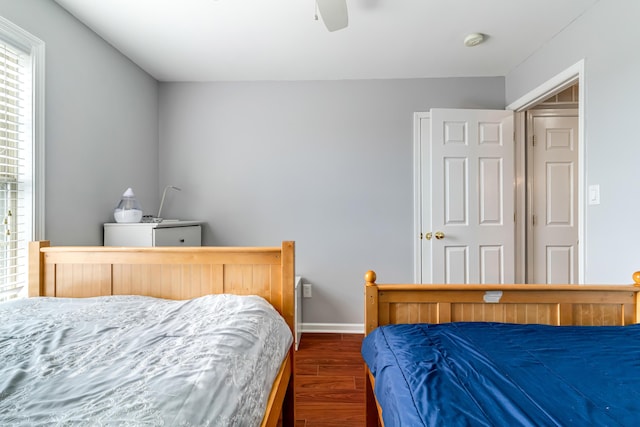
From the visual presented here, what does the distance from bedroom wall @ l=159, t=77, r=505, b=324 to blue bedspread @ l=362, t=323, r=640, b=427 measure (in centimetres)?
159

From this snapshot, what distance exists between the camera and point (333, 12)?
1466 millimetres

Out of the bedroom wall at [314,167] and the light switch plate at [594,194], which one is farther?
the bedroom wall at [314,167]

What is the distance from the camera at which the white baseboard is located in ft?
8.71

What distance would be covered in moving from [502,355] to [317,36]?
6.90 feet

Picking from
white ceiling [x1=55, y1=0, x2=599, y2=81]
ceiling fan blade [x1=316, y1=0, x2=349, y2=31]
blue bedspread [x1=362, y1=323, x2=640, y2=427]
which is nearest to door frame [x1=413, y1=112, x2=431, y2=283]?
white ceiling [x1=55, y1=0, x2=599, y2=81]

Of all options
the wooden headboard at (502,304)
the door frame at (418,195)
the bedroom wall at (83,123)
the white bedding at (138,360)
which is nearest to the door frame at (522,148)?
the door frame at (418,195)

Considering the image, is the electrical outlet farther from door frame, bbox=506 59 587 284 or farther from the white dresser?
door frame, bbox=506 59 587 284

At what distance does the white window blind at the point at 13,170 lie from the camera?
1453mm

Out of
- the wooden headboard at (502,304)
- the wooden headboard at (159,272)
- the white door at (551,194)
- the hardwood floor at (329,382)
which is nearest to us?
the wooden headboard at (502,304)

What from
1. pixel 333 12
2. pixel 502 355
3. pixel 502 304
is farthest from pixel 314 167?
pixel 502 355

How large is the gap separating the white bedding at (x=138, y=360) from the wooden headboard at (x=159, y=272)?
140 millimetres

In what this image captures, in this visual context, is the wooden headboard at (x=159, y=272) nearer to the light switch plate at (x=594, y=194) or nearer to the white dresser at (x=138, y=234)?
the white dresser at (x=138, y=234)

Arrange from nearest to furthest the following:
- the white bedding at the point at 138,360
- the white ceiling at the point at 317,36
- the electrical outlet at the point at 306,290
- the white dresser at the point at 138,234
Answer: the white bedding at the point at 138,360 → the white ceiling at the point at 317,36 → the white dresser at the point at 138,234 → the electrical outlet at the point at 306,290

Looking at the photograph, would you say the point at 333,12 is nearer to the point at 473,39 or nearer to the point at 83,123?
the point at 473,39
